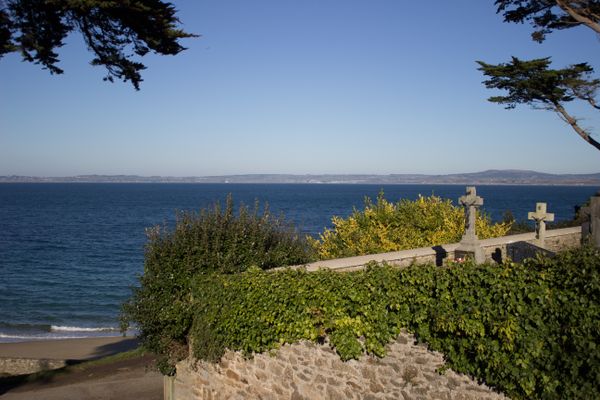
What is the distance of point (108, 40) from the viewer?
1094cm

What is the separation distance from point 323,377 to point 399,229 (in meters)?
9.39

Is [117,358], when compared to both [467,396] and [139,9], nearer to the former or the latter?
[139,9]

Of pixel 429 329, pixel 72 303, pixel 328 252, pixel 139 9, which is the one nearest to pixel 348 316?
pixel 429 329

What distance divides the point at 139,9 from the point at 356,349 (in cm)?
729

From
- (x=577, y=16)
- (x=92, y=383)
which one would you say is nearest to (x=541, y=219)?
(x=577, y=16)

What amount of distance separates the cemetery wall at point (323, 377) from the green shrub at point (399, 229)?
18.4ft

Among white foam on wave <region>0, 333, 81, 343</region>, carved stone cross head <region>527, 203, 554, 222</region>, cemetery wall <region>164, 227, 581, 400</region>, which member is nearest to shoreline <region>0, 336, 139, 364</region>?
white foam on wave <region>0, 333, 81, 343</region>

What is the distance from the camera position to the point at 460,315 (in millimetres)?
7039

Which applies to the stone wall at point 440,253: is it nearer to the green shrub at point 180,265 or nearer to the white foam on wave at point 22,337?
the green shrub at point 180,265

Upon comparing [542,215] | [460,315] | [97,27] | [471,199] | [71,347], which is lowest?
[71,347]

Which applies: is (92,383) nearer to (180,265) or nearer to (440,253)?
(180,265)

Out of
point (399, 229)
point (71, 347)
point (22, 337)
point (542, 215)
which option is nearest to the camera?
point (542, 215)

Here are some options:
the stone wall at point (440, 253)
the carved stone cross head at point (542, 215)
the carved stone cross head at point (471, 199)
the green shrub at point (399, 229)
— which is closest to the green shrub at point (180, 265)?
the stone wall at point (440, 253)

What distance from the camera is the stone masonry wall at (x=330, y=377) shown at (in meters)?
7.30
